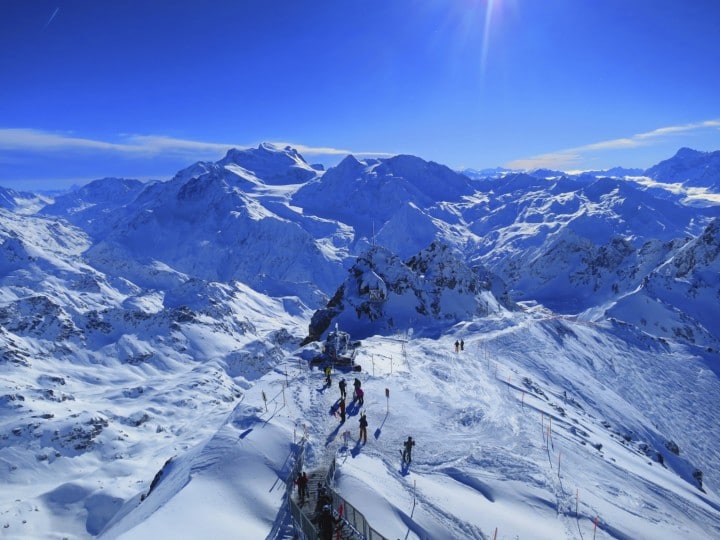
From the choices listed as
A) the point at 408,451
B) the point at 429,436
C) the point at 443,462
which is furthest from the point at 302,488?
the point at 429,436

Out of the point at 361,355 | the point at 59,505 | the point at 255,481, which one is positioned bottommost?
the point at 59,505

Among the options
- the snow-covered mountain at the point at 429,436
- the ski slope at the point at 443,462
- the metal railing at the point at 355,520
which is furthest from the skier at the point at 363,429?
the metal railing at the point at 355,520

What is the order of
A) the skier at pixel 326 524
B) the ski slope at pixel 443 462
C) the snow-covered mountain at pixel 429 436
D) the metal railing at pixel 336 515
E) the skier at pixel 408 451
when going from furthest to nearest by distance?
1. the skier at pixel 408 451
2. the snow-covered mountain at pixel 429 436
3. the ski slope at pixel 443 462
4. the metal railing at pixel 336 515
5. the skier at pixel 326 524

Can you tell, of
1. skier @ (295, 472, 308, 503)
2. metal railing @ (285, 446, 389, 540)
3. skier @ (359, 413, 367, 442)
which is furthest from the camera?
skier @ (359, 413, 367, 442)

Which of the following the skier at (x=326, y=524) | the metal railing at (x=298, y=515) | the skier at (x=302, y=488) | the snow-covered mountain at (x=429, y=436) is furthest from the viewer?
the snow-covered mountain at (x=429, y=436)

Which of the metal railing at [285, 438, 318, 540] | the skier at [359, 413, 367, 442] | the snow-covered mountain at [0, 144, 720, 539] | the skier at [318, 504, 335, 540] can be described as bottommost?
the snow-covered mountain at [0, 144, 720, 539]

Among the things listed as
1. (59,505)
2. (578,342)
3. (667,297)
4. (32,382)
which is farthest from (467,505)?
(32,382)

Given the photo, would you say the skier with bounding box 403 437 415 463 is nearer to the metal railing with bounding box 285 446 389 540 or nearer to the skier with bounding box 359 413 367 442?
the skier with bounding box 359 413 367 442

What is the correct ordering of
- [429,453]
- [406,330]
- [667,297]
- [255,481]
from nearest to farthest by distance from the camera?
1. [255,481]
2. [429,453]
3. [406,330]
4. [667,297]

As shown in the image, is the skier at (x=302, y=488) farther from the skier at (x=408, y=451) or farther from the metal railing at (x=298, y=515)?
the skier at (x=408, y=451)

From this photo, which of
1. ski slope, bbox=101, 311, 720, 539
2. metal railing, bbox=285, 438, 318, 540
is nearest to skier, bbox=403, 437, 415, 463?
ski slope, bbox=101, 311, 720, 539

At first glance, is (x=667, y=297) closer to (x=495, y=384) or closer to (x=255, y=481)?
(x=495, y=384)
